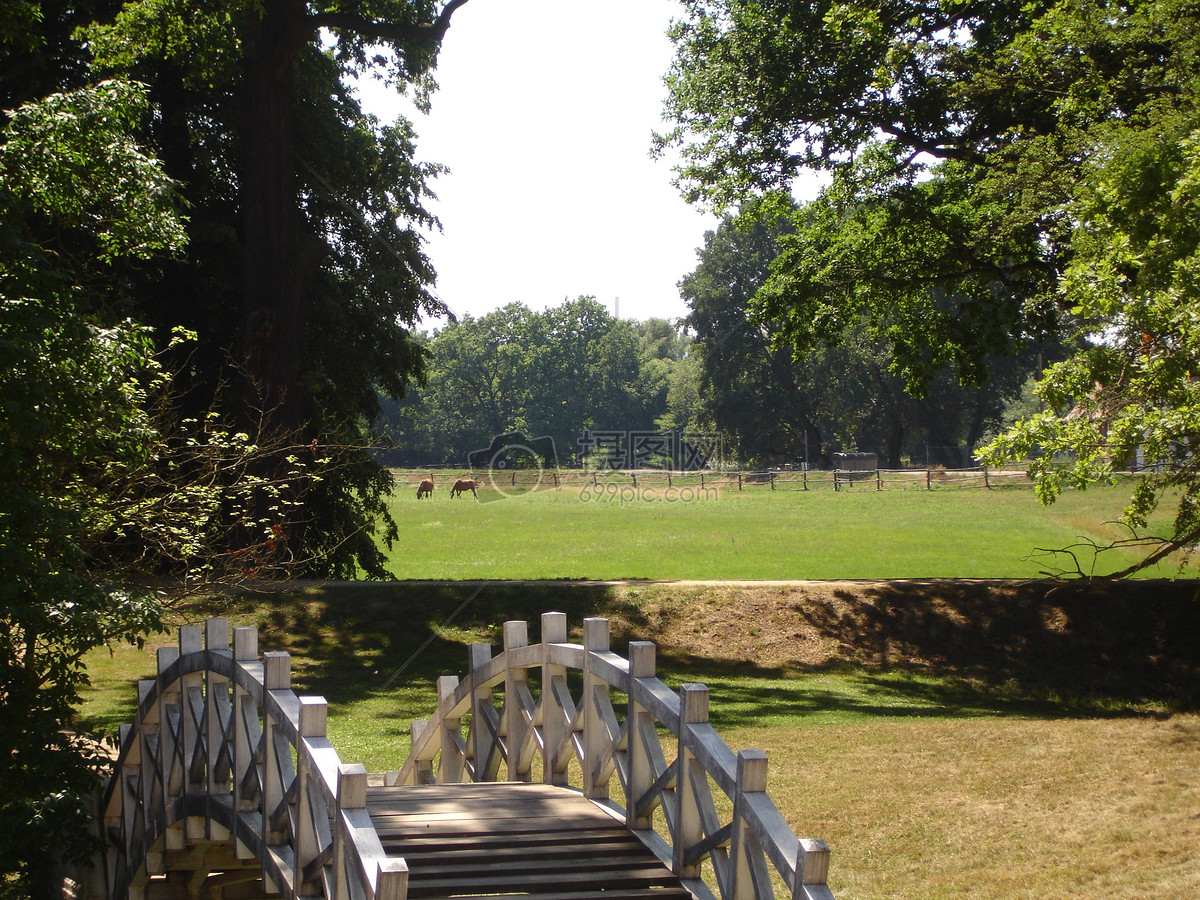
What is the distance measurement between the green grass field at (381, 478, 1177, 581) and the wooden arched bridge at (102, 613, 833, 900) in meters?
17.0

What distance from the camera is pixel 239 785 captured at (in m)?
7.01

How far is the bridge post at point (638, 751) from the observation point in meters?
5.65

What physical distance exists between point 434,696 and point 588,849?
10572mm

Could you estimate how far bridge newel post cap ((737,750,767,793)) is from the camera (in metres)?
4.41

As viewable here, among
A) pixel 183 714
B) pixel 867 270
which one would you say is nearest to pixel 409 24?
pixel 867 270

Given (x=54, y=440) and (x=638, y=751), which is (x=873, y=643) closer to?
(x=638, y=751)

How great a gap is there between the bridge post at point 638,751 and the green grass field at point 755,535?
19.5 meters

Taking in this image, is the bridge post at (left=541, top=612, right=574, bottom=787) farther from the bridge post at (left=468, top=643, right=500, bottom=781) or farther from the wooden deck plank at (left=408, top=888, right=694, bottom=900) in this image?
the wooden deck plank at (left=408, top=888, right=694, bottom=900)

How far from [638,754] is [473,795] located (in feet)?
4.87

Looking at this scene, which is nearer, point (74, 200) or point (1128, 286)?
point (74, 200)

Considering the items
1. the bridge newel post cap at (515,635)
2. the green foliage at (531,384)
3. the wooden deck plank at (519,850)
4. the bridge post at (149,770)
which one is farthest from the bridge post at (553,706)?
the green foliage at (531,384)

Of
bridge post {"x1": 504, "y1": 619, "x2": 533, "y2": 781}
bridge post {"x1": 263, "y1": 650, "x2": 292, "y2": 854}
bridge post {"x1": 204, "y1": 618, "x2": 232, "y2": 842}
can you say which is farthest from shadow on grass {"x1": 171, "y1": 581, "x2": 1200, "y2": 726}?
bridge post {"x1": 263, "y1": 650, "x2": 292, "y2": 854}

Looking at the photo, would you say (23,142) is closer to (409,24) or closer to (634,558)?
(409,24)

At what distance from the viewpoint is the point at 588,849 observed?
5.65 m
